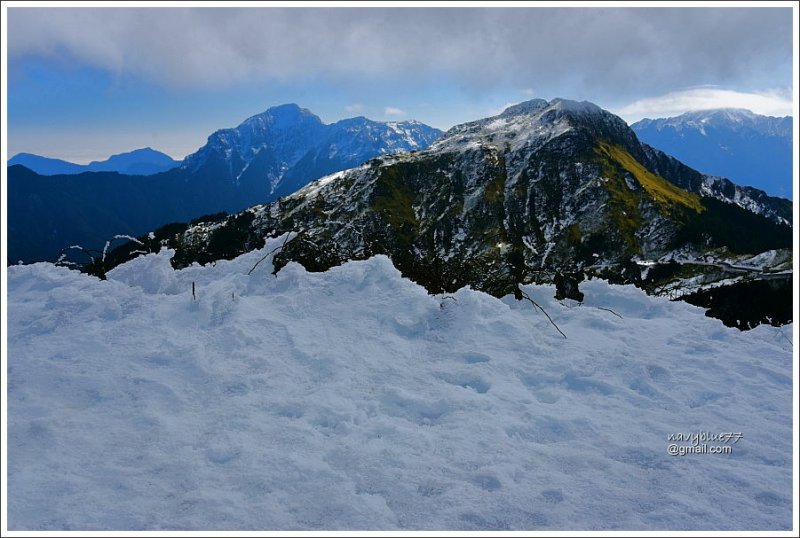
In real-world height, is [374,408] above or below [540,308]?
below

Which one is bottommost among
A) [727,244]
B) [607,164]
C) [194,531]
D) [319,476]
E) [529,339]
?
[194,531]

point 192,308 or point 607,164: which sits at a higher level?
point 607,164

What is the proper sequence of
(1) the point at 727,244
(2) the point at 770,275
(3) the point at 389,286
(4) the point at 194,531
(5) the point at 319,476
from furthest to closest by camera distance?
(1) the point at 727,244 < (2) the point at 770,275 < (3) the point at 389,286 < (5) the point at 319,476 < (4) the point at 194,531

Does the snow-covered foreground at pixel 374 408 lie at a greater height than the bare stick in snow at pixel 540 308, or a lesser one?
lesser

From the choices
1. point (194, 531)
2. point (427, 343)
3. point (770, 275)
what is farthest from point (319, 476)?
point (770, 275)

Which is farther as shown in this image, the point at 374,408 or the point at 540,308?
the point at 540,308

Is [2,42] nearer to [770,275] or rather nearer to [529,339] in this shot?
[529,339]

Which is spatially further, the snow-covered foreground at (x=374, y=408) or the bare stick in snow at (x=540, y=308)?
the bare stick in snow at (x=540, y=308)

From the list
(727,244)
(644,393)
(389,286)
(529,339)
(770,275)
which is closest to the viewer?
(644,393)
